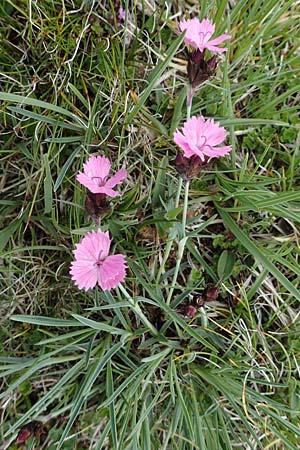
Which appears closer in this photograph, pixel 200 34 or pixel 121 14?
pixel 200 34

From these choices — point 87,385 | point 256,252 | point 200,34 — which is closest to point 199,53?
point 200,34

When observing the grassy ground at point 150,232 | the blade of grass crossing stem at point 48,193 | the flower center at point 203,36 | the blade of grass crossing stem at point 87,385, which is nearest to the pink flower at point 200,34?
the flower center at point 203,36

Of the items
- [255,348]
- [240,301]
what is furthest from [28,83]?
[255,348]

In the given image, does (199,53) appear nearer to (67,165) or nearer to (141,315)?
(67,165)

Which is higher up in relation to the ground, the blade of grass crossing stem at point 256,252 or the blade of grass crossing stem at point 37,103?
the blade of grass crossing stem at point 37,103

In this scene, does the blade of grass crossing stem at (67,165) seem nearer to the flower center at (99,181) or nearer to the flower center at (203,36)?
the flower center at (99,181)

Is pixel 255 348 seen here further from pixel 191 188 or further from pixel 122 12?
pixel 122 12

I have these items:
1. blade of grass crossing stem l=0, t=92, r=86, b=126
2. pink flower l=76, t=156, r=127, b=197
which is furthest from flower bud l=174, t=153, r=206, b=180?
Answer: blade of grass crossing stem l=0, t=92, r=86, b=126
